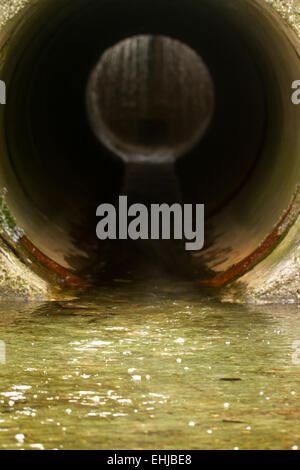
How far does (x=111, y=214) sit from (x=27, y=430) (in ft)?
20.1

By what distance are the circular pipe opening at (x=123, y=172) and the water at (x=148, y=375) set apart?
0.91 meters

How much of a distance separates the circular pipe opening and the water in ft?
2.98

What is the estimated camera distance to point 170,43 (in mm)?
15742

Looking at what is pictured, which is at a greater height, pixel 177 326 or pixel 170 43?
pixel 170 43

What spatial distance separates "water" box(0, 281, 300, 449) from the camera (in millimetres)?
2822

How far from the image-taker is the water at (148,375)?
282 cm

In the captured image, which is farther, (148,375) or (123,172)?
(123,172)

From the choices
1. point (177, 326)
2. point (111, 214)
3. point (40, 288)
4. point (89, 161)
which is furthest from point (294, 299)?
point (89, 161)

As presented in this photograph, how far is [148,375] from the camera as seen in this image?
352 cm

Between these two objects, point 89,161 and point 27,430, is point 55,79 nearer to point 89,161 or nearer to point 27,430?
point 89,161

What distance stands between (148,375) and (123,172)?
8889 millimetres

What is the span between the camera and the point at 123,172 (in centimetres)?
1227

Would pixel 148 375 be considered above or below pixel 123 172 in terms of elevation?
below
